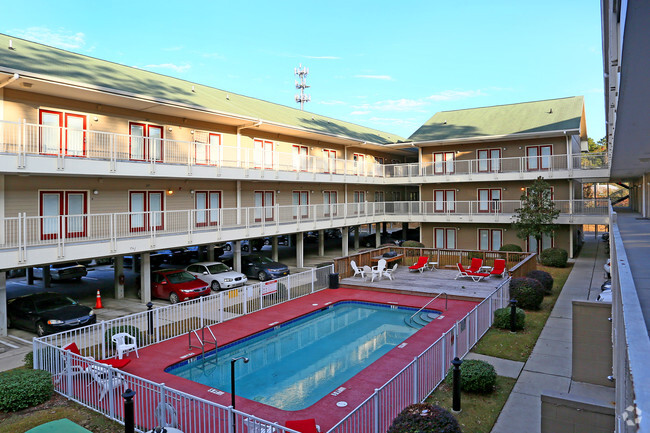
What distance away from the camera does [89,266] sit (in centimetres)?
3306

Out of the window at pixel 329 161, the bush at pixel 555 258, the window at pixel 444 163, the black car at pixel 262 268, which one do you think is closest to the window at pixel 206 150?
the black car at pixel 262 268

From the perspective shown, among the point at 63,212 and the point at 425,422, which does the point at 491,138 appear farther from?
the point at 425,422

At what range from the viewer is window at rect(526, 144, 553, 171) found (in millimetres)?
32312

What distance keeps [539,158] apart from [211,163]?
78.3 ft

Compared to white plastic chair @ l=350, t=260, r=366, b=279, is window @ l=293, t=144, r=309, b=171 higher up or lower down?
higher up

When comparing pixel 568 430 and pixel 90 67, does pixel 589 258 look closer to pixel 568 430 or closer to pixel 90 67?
pixel 568 430

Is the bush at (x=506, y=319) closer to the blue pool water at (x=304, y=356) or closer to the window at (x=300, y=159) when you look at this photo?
the blue pool water at (x=304, y=356)

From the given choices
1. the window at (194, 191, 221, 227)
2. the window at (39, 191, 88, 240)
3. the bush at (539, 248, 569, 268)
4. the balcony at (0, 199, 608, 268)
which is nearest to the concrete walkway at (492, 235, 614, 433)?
the bush at (539, 248, 569, 268)

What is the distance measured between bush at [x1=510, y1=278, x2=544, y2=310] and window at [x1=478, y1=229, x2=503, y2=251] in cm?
1706

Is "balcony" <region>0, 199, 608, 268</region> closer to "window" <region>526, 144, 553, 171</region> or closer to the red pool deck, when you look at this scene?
"window" <region>526, 144, 553, 171</region>

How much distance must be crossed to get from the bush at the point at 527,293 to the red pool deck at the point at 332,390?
2028mm

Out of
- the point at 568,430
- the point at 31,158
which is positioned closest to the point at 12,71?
the point at 31,158

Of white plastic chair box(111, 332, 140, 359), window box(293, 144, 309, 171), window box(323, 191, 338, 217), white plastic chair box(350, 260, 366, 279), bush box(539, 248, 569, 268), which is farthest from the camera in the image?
window box(323, 191, 338, 217)

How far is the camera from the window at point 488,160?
34.4 m
